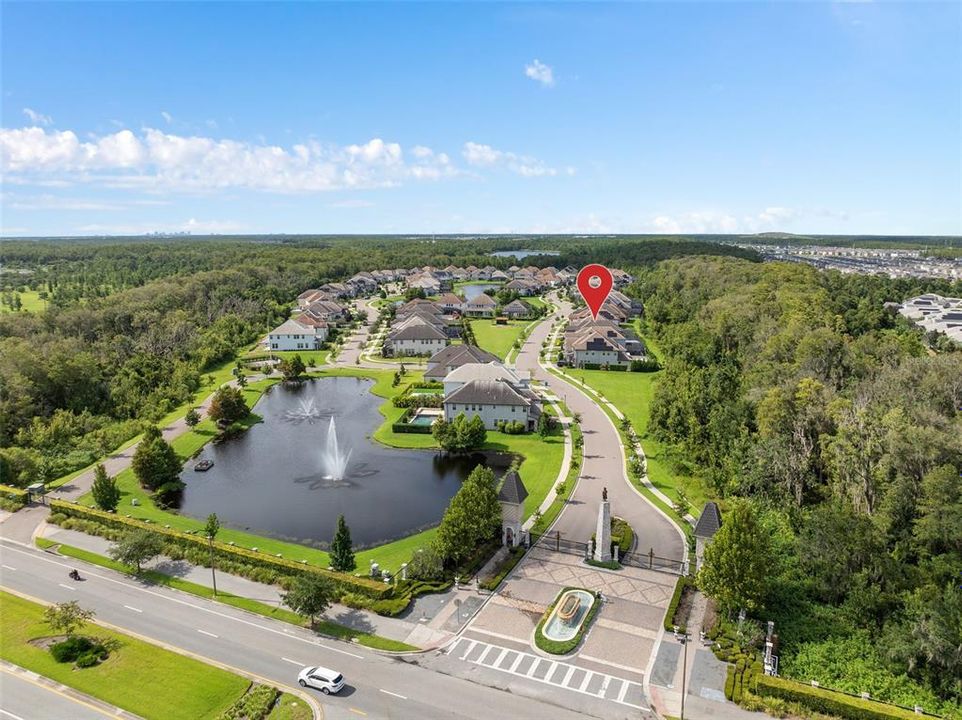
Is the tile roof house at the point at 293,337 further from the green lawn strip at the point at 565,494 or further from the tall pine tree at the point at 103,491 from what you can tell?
the tall pine tree at the point at 103,491

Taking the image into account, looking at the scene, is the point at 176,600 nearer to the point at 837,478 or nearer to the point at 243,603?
the point at 243,603

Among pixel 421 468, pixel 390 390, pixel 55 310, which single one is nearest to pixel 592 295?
pixel 421 468

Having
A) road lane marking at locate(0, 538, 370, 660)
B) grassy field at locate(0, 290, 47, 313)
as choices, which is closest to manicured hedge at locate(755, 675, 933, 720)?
road lane marking at locate(0, 538, 370, 660)

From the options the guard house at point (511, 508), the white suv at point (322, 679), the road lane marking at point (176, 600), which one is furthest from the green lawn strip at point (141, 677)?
the guard house at point (511, 508)

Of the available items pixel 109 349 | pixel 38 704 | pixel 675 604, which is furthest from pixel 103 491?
pixel 109 349

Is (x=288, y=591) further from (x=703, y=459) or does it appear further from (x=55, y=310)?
(x=55, y=310)

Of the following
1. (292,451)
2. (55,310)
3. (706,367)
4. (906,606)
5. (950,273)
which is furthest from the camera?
(950,273)
